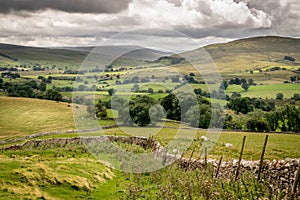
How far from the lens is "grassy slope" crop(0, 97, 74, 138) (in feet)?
203

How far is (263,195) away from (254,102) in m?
90.3

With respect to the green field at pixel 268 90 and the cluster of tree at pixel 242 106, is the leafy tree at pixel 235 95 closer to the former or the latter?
the green field at pixel 268 90

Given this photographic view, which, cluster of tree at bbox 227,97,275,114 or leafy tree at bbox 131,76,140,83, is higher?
leafy tree at bbox 131,76,140,83

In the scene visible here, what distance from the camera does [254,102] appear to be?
103438mm

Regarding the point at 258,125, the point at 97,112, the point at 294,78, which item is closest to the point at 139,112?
the point at 97,112

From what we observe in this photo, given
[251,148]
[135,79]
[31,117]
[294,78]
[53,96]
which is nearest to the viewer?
[251,148]

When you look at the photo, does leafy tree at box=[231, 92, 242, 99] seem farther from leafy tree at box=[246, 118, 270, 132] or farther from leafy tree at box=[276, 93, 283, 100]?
leafy tree at box=[246, 118, 270, 132]

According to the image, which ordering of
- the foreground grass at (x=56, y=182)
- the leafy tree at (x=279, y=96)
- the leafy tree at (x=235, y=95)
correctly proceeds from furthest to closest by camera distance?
the leafy tree at (x=235, y=95) < the leafy tree at (x=279, y=96) < the foreground grass at (x=56, y=182)

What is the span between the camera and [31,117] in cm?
7194

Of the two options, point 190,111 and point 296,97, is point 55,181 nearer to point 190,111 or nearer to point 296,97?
point 190,111

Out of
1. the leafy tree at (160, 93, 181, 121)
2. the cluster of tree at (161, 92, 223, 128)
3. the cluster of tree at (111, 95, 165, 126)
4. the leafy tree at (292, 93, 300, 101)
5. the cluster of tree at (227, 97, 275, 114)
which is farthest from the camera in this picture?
the leafy tree at (292, 93, 300, 101)

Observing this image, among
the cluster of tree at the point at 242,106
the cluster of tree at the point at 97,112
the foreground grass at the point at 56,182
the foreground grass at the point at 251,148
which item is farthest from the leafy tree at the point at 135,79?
A: the foreground grass at the point at 56,182

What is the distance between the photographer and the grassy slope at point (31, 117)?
61875 mm

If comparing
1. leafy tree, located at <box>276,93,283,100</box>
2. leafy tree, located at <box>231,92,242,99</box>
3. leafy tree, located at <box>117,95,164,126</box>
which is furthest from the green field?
leafy tree, located at <box>117,95,164,126</box>
